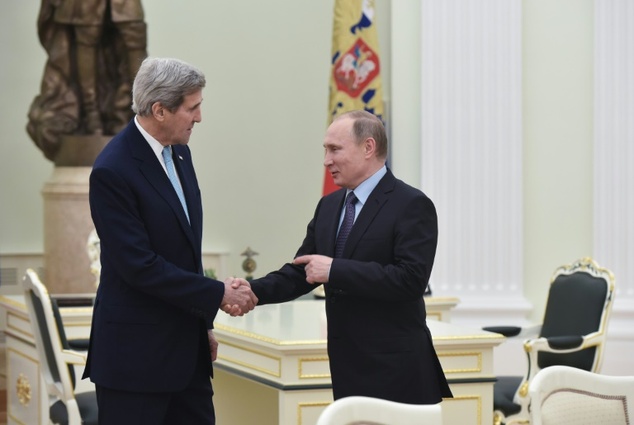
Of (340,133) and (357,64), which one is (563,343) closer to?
(340,133)

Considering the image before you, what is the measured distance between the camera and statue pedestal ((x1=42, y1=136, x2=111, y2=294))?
24.6ft

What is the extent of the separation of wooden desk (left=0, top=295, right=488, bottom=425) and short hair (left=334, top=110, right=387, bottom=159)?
44.3 inches

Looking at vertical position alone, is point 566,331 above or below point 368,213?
below

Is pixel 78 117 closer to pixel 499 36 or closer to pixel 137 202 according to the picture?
pixel 499 36

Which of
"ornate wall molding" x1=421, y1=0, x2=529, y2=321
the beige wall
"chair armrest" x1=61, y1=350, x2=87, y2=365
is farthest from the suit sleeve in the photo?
the beige wall

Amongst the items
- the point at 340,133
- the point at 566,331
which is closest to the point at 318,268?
the point at 340,133

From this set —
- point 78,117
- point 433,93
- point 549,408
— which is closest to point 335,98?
point 433,93

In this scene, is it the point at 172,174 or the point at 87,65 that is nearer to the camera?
the point at 172,174

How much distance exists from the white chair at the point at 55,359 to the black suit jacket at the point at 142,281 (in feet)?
4.95

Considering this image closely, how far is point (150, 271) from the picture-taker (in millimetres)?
3152

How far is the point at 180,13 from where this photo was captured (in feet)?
→ 31.7

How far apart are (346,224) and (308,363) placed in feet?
3.29

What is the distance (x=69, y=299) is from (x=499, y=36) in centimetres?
347

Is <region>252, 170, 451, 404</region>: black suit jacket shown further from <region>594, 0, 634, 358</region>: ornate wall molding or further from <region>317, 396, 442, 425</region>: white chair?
<region>594, 0, 634, 358</region>: ornate wall molding
